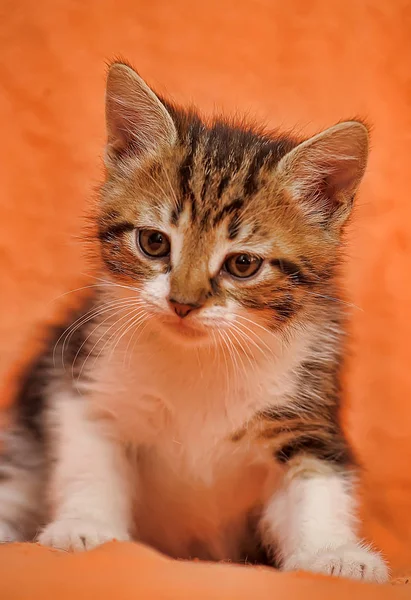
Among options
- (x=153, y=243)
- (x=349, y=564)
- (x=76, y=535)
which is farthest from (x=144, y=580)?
(x=153, y=243)

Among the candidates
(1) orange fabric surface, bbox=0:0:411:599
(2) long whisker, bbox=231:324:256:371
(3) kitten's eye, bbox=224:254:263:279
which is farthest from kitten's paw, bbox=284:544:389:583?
(1) orange fabric surface, bbox=0:0:411:599

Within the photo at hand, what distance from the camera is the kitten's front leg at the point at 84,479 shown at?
4.37 feet

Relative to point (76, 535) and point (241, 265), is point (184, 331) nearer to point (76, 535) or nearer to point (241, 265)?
point (241, 265)

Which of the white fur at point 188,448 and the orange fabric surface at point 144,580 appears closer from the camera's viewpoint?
the orange fabric surface at point 144,580

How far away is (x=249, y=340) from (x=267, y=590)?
44 centimetres

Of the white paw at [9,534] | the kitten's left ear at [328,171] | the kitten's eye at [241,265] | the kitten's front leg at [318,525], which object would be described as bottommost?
the white paw at [9,534]

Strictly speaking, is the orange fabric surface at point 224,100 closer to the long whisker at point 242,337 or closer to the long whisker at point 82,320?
the long whisker at point 82,320

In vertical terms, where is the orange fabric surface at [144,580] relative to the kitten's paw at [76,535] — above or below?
above

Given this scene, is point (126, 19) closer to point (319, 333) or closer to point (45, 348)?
point (45, 348)

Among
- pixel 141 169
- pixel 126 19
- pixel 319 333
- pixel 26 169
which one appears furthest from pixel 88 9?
pixel 319 333

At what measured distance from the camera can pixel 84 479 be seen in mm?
1437

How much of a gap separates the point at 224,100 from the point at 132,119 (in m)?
0.67

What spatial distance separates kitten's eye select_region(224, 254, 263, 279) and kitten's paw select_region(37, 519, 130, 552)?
47 centimetres

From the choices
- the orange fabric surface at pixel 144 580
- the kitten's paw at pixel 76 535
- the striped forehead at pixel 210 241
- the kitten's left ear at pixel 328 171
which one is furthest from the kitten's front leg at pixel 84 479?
the kitten's left ear at pixel 328 171
